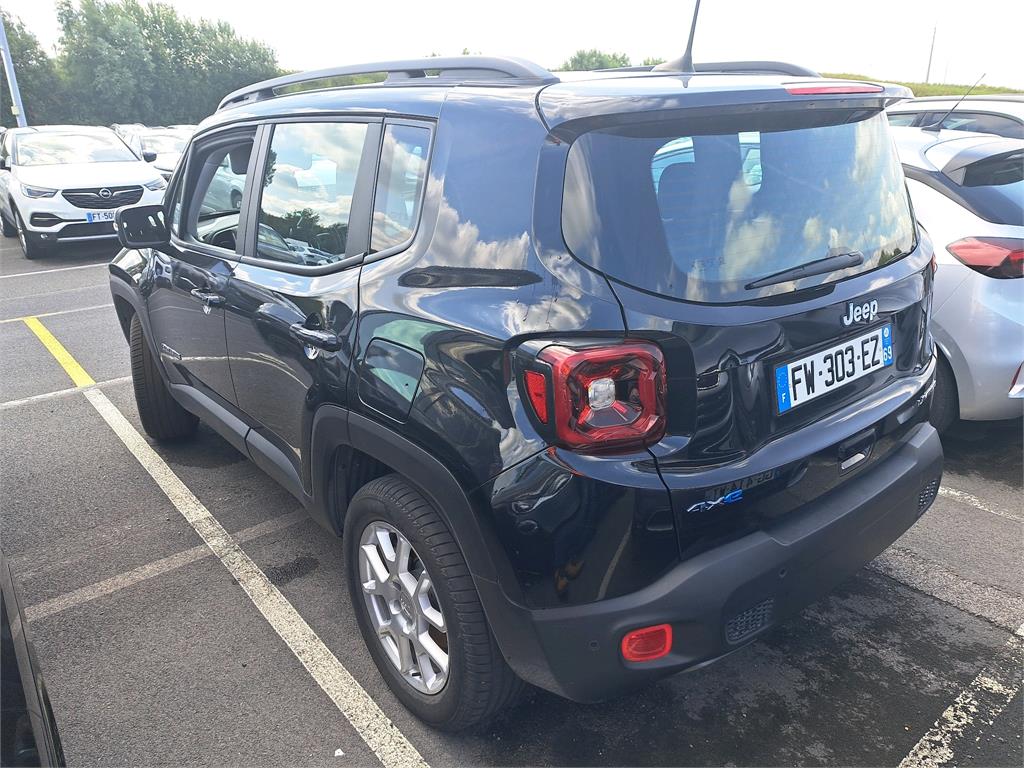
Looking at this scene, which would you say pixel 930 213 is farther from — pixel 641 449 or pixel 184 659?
pixel 184 659

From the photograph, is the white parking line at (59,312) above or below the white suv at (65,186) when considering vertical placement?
below

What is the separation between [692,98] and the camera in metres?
1.87

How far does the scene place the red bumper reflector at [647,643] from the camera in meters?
1.79

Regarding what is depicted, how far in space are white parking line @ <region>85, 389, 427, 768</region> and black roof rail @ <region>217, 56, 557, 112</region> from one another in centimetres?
189

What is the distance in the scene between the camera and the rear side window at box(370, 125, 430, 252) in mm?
2172

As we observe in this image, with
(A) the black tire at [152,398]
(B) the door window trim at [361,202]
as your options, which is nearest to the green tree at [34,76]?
(A) the black tire at [152,398]

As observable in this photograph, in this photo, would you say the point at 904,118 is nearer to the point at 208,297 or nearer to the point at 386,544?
the point at 208,297

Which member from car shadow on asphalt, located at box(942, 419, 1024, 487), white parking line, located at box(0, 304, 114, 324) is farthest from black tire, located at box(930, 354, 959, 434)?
white parking line, located at box(0, 304, 114, 324)

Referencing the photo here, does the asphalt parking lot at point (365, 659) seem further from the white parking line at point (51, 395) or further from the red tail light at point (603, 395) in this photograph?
the white parking line at point (51, 395)

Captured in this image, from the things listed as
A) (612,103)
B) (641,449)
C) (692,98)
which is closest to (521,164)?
(612,103)

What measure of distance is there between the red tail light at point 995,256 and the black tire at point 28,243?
11.1 meters

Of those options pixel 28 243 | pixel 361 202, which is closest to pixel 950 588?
pixel 361 202

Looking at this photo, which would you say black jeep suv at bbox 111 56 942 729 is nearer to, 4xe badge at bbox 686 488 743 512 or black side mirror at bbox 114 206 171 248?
4xe badge at bbox 686 488 743 512

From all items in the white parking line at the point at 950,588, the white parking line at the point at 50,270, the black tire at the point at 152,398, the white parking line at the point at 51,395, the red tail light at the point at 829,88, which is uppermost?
the red tail light at the point at 829,88
